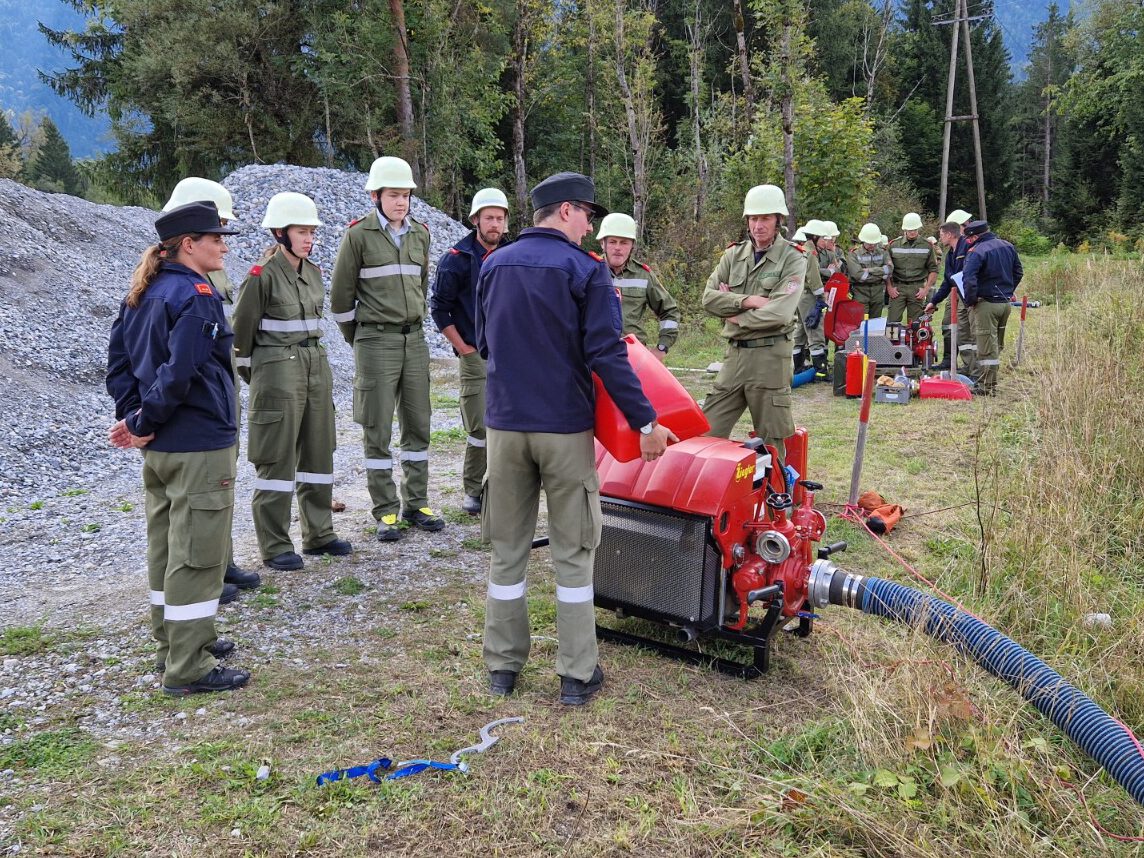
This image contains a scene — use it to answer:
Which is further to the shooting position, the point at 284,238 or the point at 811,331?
the point at 811,331

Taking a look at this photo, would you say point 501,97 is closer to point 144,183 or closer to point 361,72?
point 361,72

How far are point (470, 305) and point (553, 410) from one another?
2.78 metres

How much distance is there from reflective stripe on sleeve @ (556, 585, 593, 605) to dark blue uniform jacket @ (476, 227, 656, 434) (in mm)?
668

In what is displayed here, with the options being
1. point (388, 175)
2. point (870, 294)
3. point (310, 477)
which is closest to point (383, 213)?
point (388, 175)

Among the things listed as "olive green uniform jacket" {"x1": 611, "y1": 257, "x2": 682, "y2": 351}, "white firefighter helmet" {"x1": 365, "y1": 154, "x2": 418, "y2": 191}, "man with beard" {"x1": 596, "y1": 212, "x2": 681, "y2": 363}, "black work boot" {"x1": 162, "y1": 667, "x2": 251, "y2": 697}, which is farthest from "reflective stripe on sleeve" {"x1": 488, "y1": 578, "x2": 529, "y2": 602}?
"olive green uniform jacket" {"x1": 611, "y1": 257, "x2": 682, "y2": 351}

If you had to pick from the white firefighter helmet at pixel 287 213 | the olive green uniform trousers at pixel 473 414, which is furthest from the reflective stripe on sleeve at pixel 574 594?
the white firefighter helmet at pixel 287 213

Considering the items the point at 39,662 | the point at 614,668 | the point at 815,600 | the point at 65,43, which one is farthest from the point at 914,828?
the point at 65,43

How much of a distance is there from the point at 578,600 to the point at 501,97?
2706 cm

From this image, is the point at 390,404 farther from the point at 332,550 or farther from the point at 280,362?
the point at 332,550

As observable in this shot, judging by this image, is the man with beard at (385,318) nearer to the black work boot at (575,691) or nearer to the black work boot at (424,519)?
the black work boot at (424,519)

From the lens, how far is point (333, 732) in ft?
11.1

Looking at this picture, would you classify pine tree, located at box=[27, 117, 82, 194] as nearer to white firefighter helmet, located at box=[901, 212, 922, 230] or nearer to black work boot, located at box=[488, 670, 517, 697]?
white firefighter helmet, located at box=[901, 212, 922, 230]

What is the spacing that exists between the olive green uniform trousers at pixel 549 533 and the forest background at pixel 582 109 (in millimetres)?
14722

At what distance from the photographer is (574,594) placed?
3596mm
